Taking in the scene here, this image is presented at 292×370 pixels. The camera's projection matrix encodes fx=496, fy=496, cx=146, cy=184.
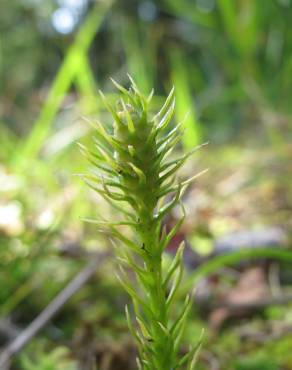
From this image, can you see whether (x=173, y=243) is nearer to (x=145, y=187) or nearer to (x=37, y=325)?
(x=37, y=325)

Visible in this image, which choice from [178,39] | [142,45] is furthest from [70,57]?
[178,39]

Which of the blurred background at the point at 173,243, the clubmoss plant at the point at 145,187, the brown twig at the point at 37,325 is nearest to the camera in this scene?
the clubmoss plant at the point at 145,187

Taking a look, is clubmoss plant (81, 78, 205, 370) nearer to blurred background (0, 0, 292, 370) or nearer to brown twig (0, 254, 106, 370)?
blurred background (0, 0, 292, 370)

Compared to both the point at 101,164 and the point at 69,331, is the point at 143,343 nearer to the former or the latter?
the point at 101,164

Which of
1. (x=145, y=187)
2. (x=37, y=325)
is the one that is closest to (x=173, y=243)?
(x=37, y=325)

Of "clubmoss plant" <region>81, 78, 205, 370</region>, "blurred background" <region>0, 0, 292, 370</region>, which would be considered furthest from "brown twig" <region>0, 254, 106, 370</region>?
"clubmoss plant" <region>81, 78, 205, 370</region>

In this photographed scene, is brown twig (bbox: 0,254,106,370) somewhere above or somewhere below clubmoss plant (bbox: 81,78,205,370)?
below

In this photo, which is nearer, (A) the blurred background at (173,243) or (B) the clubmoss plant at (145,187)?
(B) the clubmoss plant at (145,187)

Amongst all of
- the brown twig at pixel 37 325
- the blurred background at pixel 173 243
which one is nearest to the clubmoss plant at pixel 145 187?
the blurred background at pixel 173 243

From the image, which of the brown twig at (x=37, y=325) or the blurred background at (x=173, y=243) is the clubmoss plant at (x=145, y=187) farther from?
the brown twig at (x=37, y=325)

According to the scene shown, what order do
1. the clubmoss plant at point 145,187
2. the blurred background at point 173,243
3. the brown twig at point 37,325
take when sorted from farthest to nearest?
the blurred background at point 173,243 < the brown twig at point 37,325 < the clubmoss plant at point 145,187

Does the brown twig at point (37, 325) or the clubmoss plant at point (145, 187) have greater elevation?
the clubmoss plant at point (145, 187)
